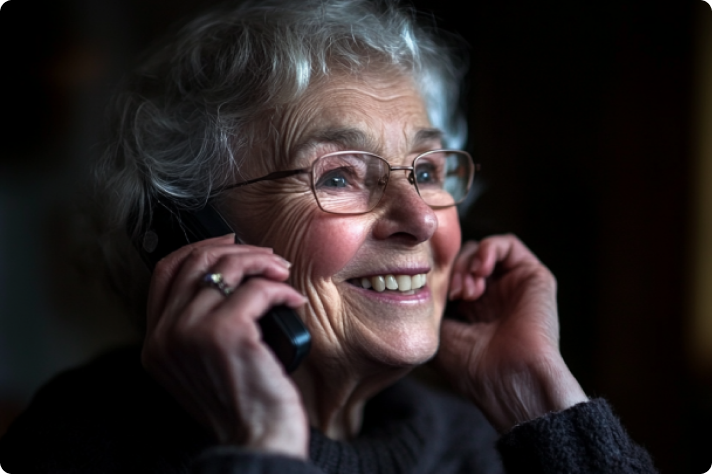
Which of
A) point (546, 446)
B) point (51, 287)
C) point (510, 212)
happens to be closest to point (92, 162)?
point (51, 287)

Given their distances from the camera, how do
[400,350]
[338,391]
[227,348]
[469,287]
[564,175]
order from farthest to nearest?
[564,175] < [469,287] < [338,391] < [400,350] < [227,348]

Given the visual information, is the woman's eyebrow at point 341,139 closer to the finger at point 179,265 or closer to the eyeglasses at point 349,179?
the eyeglasses at point 349,179

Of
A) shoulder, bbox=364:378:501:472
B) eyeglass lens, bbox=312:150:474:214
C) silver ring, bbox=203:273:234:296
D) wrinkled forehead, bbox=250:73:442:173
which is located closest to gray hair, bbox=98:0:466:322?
wrinkled forehead, bbox=250:73:442:173

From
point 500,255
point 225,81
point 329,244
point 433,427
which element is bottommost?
point 433,427

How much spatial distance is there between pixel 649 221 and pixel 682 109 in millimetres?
358

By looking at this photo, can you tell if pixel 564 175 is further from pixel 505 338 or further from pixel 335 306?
pixel 335 306

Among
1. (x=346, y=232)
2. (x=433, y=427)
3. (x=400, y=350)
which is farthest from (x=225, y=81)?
(x=433, y=427)

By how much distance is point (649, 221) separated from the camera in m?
1.80

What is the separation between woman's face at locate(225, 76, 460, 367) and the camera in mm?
1044

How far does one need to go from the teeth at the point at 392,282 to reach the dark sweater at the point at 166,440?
34cm

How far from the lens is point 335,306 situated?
3.43 ft

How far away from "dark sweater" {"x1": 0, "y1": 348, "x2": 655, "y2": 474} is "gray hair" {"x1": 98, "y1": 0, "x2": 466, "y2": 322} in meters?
0.35

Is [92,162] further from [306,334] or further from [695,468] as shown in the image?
[695,468]

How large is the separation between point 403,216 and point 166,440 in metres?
0.64
